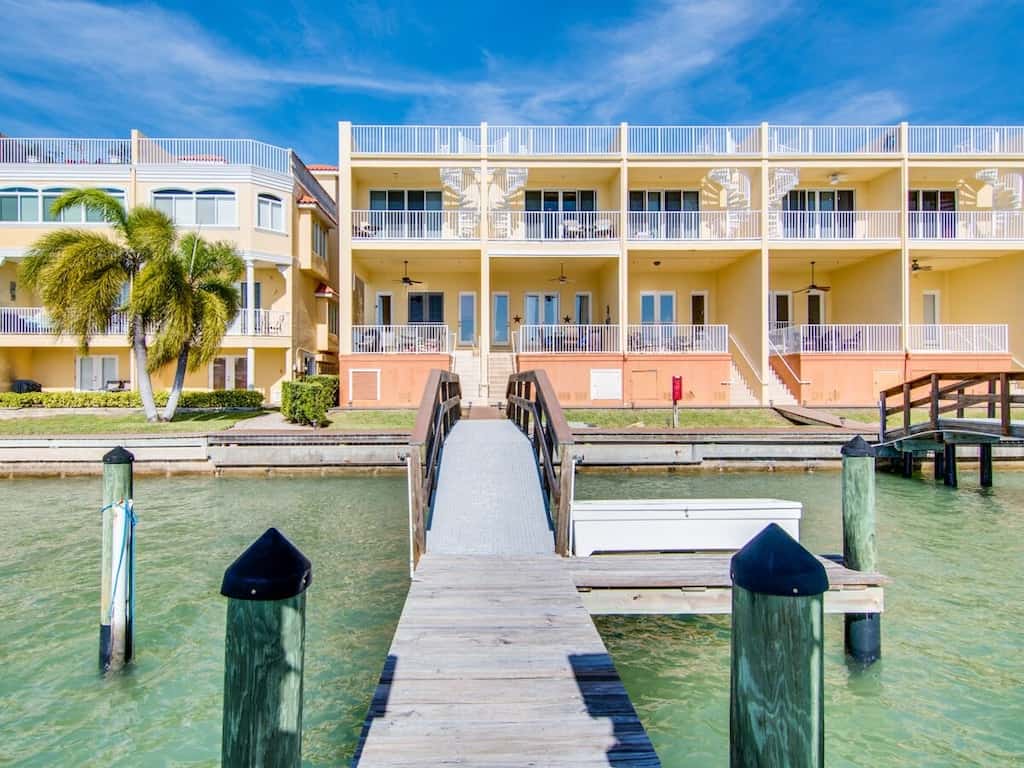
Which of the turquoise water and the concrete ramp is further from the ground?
the concrete ramp

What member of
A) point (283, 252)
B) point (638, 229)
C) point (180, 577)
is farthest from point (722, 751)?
point (283, 252)

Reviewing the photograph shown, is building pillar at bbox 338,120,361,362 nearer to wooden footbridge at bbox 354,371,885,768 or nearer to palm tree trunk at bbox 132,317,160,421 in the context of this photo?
palm tree trunk at bbox 132,317,160,421

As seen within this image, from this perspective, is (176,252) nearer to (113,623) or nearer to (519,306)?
(519,306)

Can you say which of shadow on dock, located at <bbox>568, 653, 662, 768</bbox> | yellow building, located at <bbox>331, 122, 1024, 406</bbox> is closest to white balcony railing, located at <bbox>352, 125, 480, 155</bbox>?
yellow building, located at <bbox>331, 122, 1024, 406</bbox>

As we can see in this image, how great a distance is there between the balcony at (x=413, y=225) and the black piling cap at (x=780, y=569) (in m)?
20.3

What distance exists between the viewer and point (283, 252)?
23.9m

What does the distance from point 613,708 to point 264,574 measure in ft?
7.17

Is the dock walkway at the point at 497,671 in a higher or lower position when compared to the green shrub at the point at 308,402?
lower

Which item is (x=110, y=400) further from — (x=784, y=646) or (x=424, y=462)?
(x=784, y=646)

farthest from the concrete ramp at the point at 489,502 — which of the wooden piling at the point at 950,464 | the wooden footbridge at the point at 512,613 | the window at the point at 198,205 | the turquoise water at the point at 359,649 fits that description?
the window at the point at 198,205

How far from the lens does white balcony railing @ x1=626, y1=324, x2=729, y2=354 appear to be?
2083 centimetres

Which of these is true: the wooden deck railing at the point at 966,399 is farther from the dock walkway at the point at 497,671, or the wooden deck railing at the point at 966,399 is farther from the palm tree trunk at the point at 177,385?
the palm tree trunk at the point at 177,385

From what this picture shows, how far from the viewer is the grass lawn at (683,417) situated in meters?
16.9

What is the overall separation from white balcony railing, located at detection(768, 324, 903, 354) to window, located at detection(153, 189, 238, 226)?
786 inches
